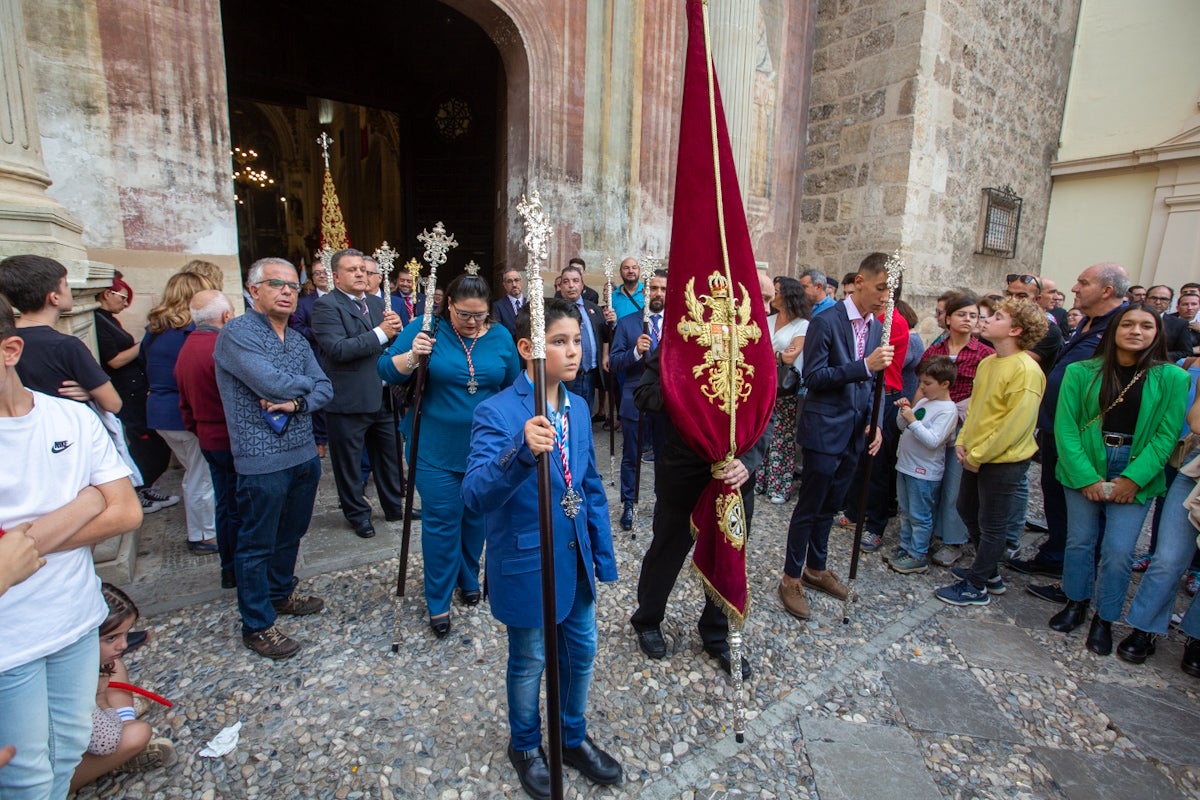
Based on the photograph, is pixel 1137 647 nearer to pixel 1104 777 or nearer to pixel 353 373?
pixel 1104 777

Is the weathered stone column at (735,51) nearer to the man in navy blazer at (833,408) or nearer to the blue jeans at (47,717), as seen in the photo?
the man in navy blazer at (833,408)

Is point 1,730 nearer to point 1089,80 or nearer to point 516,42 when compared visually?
point 516,42

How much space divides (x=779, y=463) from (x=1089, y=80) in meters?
12.3

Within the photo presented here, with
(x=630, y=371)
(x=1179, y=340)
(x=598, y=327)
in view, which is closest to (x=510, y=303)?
(x=598, y=327)

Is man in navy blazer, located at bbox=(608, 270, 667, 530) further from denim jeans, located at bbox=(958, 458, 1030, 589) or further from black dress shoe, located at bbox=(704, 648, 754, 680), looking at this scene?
denim jeans, located at bbox=(958, 458, 1030, 589)

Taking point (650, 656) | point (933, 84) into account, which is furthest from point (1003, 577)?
point (933, 84)

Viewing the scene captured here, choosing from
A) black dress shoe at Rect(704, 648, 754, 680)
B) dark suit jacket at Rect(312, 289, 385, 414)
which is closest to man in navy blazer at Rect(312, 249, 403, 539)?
dark suit jacket at Rect(312, 289, 385, 414)

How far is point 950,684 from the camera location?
3084 mm

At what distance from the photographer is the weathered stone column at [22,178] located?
136 inches

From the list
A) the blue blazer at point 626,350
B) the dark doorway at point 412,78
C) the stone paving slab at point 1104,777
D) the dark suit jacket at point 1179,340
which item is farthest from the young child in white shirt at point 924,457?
the dark doorway at point 412,78

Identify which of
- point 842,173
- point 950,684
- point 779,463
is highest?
point 842,173

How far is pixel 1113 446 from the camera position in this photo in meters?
3.52

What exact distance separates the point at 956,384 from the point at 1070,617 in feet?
5.86

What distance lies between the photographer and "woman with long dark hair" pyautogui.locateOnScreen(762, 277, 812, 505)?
16.8ft
